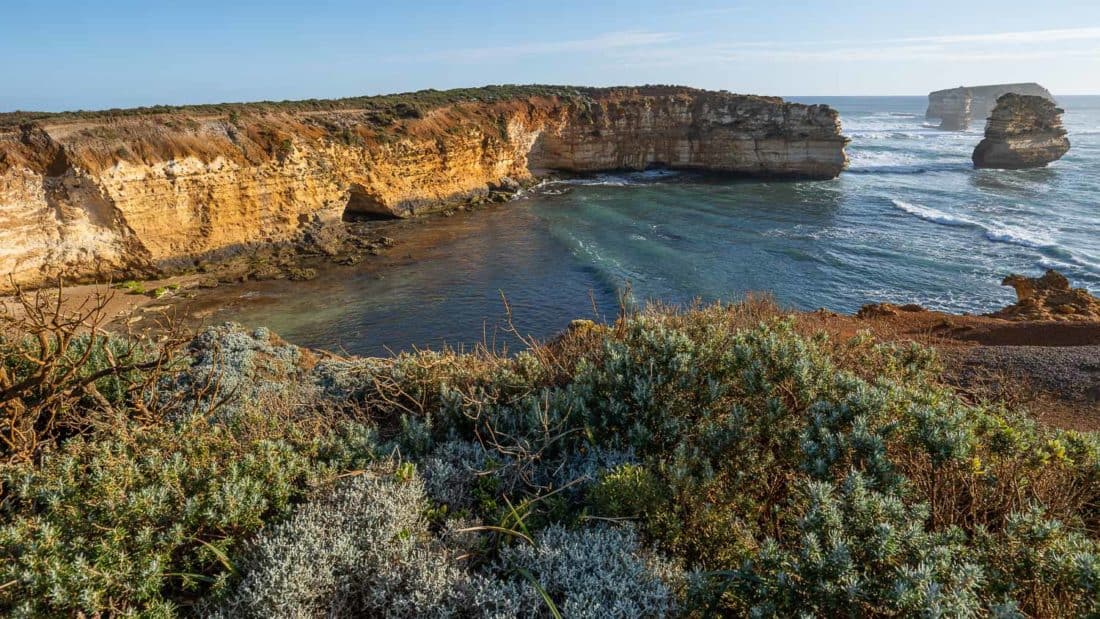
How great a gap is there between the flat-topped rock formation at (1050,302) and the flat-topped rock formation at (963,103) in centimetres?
8643

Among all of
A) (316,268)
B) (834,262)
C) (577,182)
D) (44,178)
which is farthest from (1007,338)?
(577,182)

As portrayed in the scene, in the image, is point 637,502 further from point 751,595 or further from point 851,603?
point 851,603

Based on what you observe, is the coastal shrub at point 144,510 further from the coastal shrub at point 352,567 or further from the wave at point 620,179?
the wave at point 620,179

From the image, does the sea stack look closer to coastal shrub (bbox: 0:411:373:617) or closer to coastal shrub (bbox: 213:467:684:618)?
coastal shrub (bbox: 213:467:684:618)

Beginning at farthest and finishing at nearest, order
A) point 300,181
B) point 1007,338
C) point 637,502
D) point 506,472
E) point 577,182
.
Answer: point 577,182 → point 300,181 → point 1007,338 → point 506,472 → point 637,502

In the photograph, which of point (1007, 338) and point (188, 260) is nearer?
point (1007, 338)

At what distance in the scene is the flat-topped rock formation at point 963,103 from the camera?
108169 millimetres

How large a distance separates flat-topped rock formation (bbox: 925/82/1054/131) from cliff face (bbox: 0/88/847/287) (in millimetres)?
63485

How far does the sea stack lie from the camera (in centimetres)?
5119

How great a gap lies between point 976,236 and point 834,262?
32.7 feet

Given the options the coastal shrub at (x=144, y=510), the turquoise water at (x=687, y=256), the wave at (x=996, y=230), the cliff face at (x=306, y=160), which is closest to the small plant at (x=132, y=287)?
the cliff face at (x=306, y=160)

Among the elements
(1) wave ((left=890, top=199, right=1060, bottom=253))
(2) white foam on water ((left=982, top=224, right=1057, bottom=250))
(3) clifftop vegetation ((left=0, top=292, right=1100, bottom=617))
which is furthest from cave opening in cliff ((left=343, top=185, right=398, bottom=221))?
(2) white foam on water ((left=982, top=224, right=1057, bottom=250))

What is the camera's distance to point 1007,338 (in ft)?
49.3

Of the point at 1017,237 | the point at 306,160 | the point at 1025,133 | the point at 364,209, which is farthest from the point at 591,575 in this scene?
the point at 1025,133
